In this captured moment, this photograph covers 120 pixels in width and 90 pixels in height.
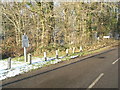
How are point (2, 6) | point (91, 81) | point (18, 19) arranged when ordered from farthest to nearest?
point (18, 19), point (2, 6), point (91, 81)

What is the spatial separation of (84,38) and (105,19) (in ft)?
40.5

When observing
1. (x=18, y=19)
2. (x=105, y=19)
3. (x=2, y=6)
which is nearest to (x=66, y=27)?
(x=18, y=19)

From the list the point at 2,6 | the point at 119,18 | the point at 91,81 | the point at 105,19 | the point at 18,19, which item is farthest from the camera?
the point at 119,18

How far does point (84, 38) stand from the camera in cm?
2625

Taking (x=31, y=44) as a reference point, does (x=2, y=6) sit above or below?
above

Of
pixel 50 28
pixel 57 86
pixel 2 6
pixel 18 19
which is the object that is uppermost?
pixel 2 6

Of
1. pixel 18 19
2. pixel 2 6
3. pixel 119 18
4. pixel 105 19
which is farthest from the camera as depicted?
pixel 119 18

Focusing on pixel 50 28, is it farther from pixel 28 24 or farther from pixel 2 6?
pixel 2 6

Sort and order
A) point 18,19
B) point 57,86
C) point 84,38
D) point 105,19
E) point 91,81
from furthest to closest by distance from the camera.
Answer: point 105,19 → point 84,38 → point 18,19 → point 91,81 → point 57,86

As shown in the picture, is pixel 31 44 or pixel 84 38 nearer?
pixel 31 44

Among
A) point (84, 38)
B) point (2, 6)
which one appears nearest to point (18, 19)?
point (2, 6)

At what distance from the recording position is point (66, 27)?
23.7 m

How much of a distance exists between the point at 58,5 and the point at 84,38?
7822mm

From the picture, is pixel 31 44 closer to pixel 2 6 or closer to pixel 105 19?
pixel 2 6
